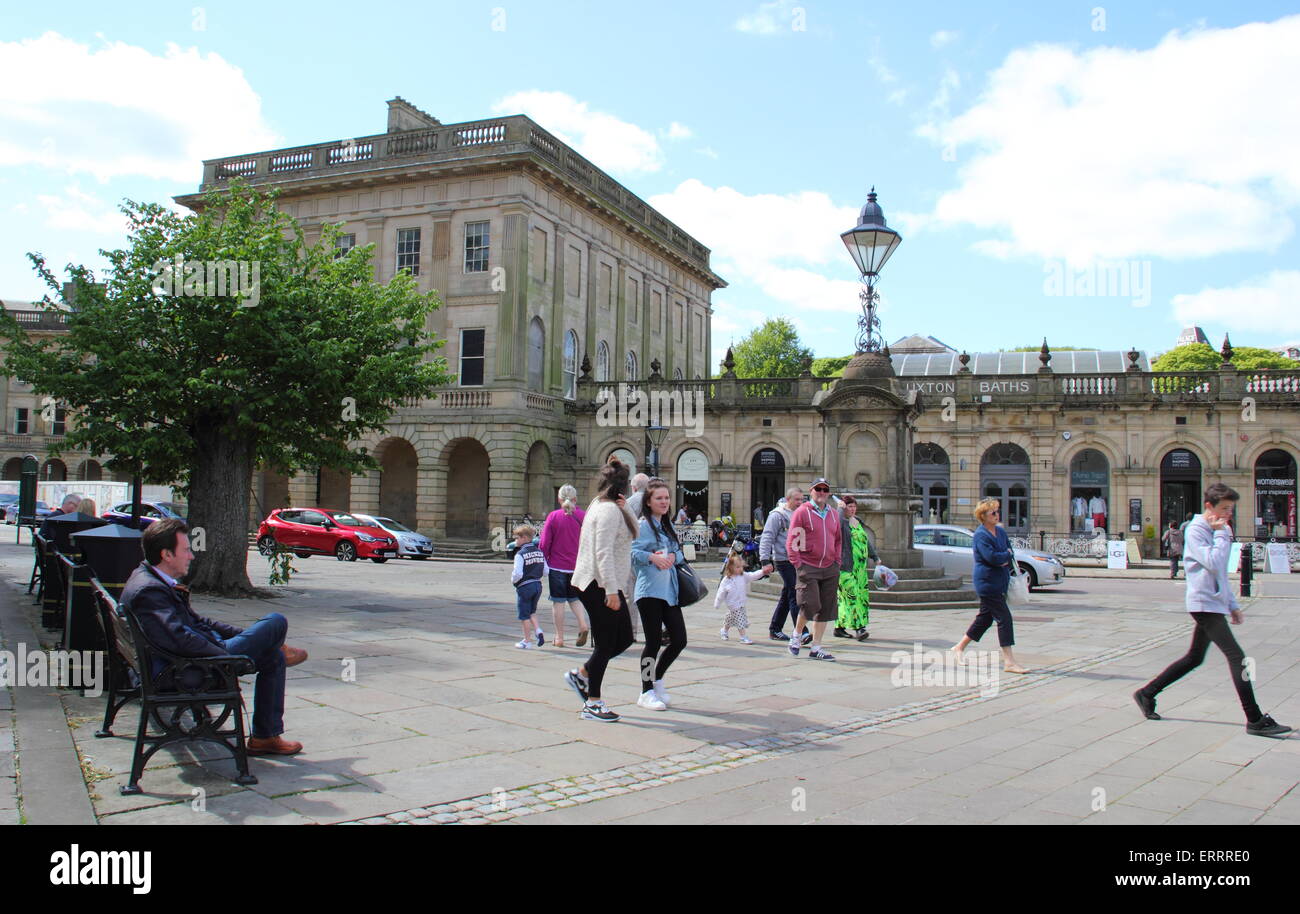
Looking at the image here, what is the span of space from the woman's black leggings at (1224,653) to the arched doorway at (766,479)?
29779 millimetres

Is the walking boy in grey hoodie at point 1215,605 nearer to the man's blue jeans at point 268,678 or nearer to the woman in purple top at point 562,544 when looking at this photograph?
the woman in purple top at point 562,544

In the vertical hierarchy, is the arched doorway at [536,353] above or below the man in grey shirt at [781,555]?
above

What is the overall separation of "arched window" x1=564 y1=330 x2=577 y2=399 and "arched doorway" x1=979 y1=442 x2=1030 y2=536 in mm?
16080

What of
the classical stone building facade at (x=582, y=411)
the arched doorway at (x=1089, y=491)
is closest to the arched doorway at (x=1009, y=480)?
the classical stone building facade at (x=582, y=411)

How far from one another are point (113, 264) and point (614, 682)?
38.3 feet

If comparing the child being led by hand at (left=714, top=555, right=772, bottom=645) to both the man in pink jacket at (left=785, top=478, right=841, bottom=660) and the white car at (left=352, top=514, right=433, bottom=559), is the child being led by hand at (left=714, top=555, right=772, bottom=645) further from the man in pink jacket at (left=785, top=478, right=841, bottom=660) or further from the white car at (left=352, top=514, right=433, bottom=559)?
the white car at (left=352, top=514, right=433, bottom=559)

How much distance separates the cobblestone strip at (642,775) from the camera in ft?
16.2

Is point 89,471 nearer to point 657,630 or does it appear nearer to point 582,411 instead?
point 582,411

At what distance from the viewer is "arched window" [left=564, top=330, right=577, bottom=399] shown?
3959 cm

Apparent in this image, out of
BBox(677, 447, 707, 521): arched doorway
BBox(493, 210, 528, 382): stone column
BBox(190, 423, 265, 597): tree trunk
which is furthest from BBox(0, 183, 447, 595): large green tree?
BBox(677, 447, 707, 521): arched doorway

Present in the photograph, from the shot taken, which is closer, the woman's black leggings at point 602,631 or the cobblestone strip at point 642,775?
the cobblestone strip at point 642,775
